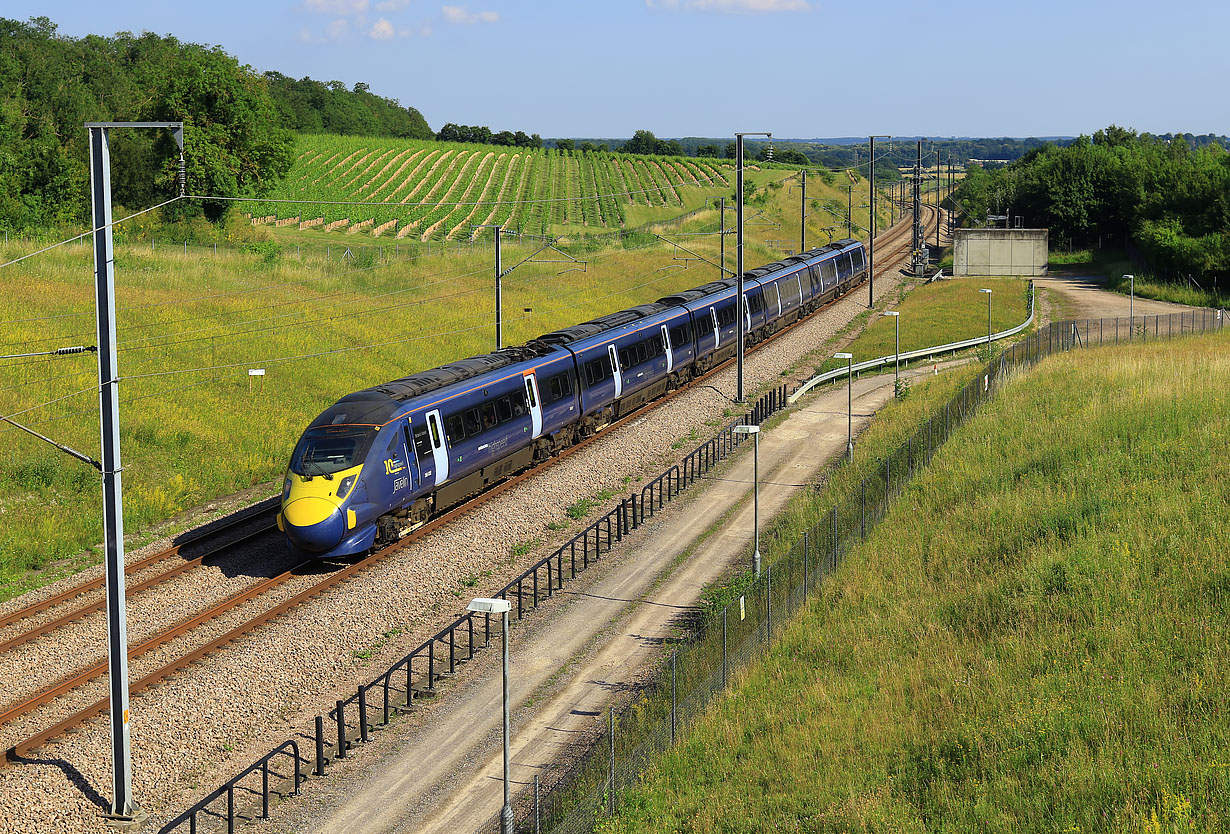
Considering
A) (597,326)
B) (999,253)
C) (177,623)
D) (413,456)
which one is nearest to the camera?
(177,623)

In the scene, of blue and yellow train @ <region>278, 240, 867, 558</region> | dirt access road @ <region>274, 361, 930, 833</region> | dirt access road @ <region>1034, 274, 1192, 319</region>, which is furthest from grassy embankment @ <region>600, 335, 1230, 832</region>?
dirt access road @ <region>1034, 274, 1192, 319</region>

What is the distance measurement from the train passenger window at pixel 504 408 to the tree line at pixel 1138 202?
5703 centimetres

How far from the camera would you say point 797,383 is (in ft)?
165

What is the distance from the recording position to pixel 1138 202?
89250 mm

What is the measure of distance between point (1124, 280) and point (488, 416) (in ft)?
206

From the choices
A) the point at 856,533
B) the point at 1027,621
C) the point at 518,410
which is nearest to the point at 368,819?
the point at 1027,621

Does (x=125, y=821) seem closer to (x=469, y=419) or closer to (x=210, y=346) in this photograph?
(x=469, y=419)

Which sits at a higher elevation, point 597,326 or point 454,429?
point 597,326

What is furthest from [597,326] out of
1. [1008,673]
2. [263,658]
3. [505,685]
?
[505,685]

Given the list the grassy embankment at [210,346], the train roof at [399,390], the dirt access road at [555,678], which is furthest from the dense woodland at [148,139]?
the dirt access road at [555,678]

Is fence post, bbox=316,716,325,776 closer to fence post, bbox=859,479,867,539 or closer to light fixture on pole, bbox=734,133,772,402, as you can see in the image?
fence post, bbox=859,479,867,539

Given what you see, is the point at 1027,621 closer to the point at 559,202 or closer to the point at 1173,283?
the point at 1173,283

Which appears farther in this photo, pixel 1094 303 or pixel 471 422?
pixel 1094 303

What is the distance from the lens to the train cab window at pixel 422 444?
28495mm
